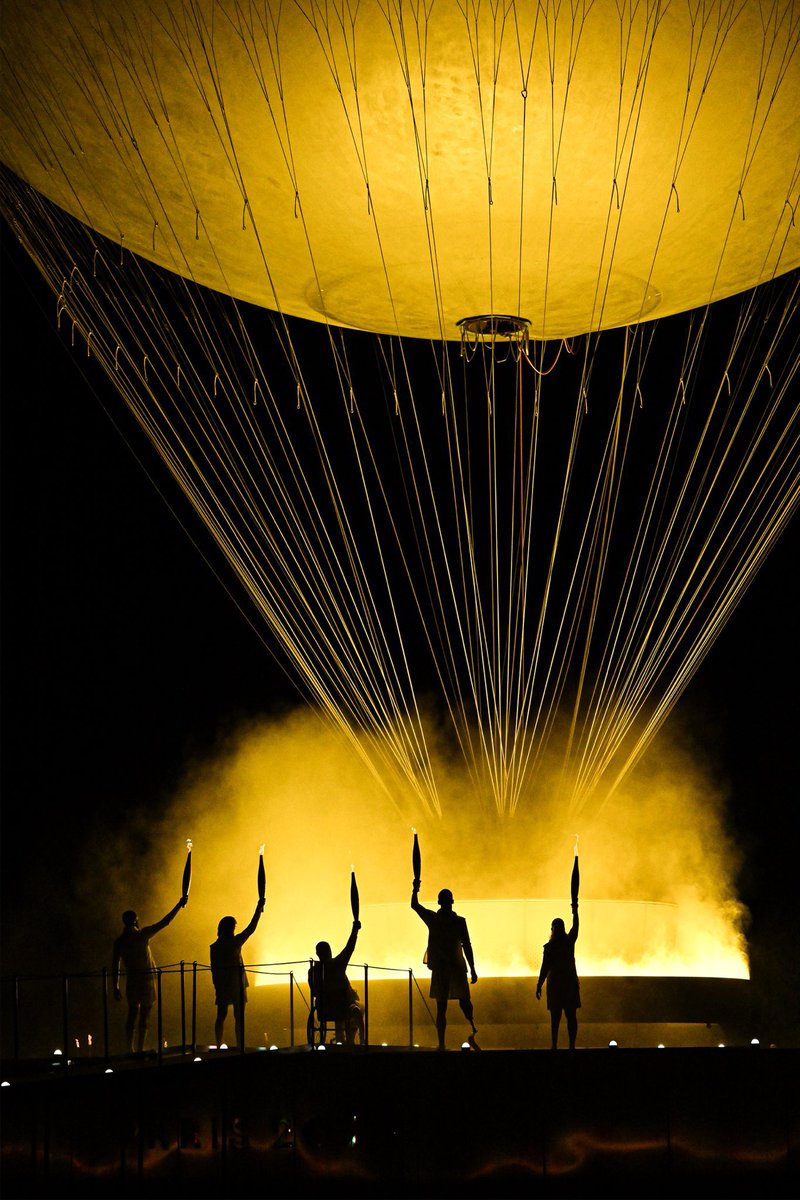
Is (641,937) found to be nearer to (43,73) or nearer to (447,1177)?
(447,1177)

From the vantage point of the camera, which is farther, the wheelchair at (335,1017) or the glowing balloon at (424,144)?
the wheelchair at (335,1017)

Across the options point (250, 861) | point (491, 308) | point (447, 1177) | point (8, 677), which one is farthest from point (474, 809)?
point (447, 1177)

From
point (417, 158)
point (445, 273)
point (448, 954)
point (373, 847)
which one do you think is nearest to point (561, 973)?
point (448, 954)

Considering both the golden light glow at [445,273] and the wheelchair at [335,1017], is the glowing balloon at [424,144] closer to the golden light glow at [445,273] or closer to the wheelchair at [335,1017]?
the golden light glow at [445,273]

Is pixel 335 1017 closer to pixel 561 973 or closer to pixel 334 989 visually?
pixel 334 989

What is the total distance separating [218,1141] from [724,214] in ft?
25.4

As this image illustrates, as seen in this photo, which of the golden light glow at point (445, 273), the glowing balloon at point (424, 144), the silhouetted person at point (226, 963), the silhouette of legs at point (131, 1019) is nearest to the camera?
the glowing balloon at point (424, 144)

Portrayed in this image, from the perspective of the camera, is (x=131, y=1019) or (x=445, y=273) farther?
(x=445, y=273)

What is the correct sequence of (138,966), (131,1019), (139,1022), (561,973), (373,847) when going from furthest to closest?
(373,847) → (138,966) → (139,1022) → (131,1019) → (561,973)

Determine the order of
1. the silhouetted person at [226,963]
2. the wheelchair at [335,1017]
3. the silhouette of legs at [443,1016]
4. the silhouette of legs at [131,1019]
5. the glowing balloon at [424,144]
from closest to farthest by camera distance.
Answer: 1. the glowing balloon at [424,144]
2. the silhouette of legs at [443,1016]
3. the wheelchair at [335,1017]
4. the silhouette of legs at [131,1019]
5. the silhouetted person at [226,963]

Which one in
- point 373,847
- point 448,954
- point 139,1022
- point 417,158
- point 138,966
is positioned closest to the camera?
point 417,158

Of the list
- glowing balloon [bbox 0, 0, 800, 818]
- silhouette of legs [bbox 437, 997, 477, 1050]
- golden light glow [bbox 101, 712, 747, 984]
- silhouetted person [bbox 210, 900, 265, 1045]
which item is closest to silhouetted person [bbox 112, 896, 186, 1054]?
silhouetted person [bbox 210, 900, 265, 1045]

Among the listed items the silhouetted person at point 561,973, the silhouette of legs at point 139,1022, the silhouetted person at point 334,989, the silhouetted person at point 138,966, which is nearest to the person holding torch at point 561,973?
the silhouetted person at point 561,973

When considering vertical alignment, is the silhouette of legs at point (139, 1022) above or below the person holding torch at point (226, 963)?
below
